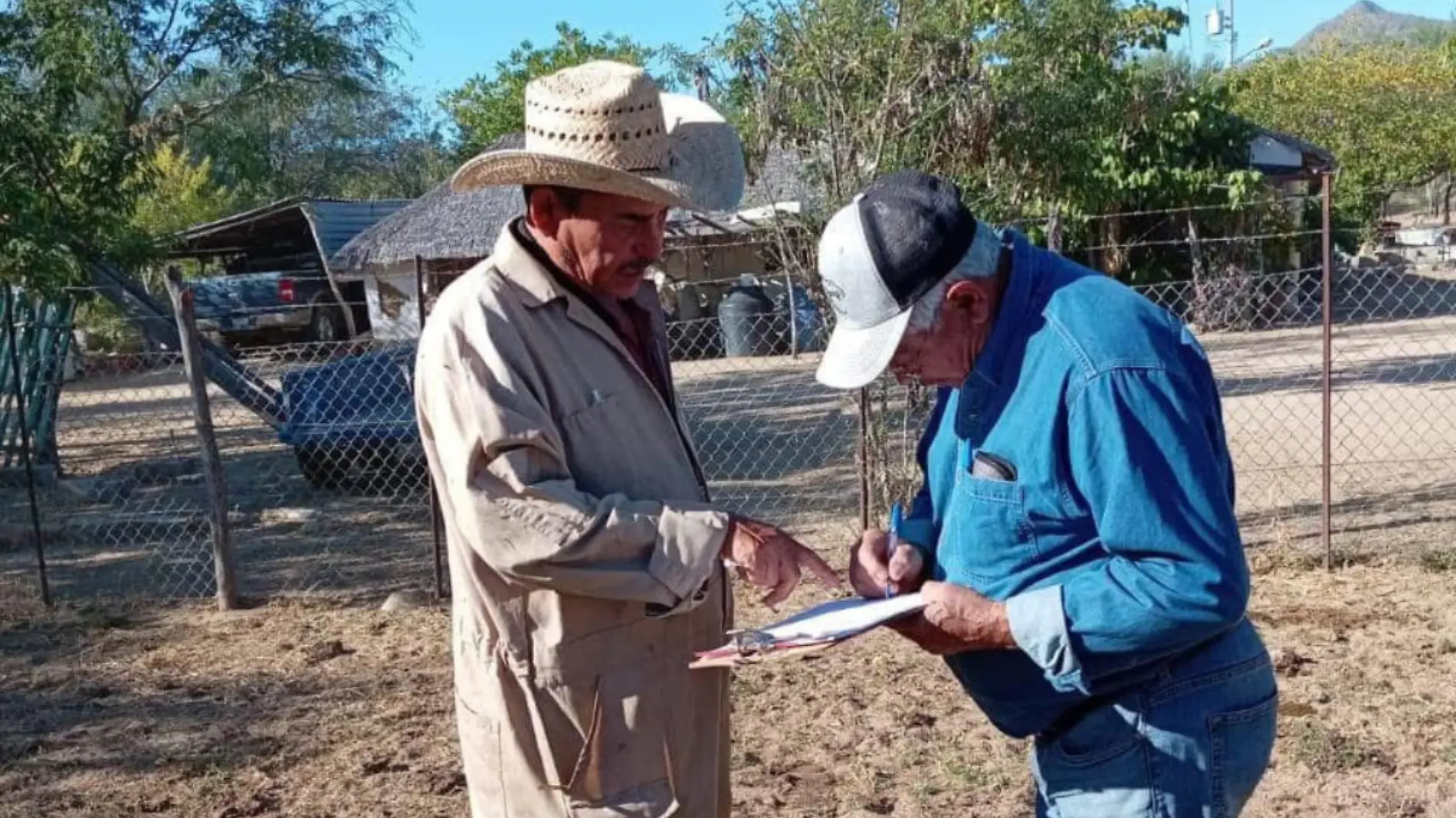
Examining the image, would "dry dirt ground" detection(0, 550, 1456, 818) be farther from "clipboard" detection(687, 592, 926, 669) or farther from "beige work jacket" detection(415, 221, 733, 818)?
"clipboard" detection(687, 592, 926, 669)

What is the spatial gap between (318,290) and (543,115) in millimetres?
24046

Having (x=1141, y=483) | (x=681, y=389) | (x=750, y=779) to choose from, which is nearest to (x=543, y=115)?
(x=1141, y=483)

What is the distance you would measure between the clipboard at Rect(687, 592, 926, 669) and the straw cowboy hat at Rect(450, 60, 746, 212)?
0.73 m

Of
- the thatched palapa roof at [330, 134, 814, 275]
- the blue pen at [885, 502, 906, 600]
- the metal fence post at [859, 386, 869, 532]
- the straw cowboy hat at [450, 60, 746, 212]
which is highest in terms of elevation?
the thatched palapa roof at [330, 134, 814, 275]

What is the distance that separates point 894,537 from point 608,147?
796 millimetres

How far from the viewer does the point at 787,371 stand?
17766mm

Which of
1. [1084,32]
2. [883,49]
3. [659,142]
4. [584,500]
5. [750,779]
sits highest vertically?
[1084,32]

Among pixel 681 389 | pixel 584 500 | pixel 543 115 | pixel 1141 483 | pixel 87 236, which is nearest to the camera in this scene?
pixel 1141 483

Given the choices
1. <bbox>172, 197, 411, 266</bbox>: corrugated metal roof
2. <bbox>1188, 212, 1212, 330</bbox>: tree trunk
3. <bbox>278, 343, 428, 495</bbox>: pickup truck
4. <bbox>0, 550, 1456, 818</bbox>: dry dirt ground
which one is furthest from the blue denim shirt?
<bbox>172, 197, 411, 266</bbox>: corrugated metal roof

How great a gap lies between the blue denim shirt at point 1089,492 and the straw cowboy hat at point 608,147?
2.12ft

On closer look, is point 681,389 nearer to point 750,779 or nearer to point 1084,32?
point 1084,32

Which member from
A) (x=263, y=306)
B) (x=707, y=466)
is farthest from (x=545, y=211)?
(x=263, y=306)

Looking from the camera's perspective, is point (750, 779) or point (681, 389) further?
point (681, 389)

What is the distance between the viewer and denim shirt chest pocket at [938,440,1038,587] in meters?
1.90
